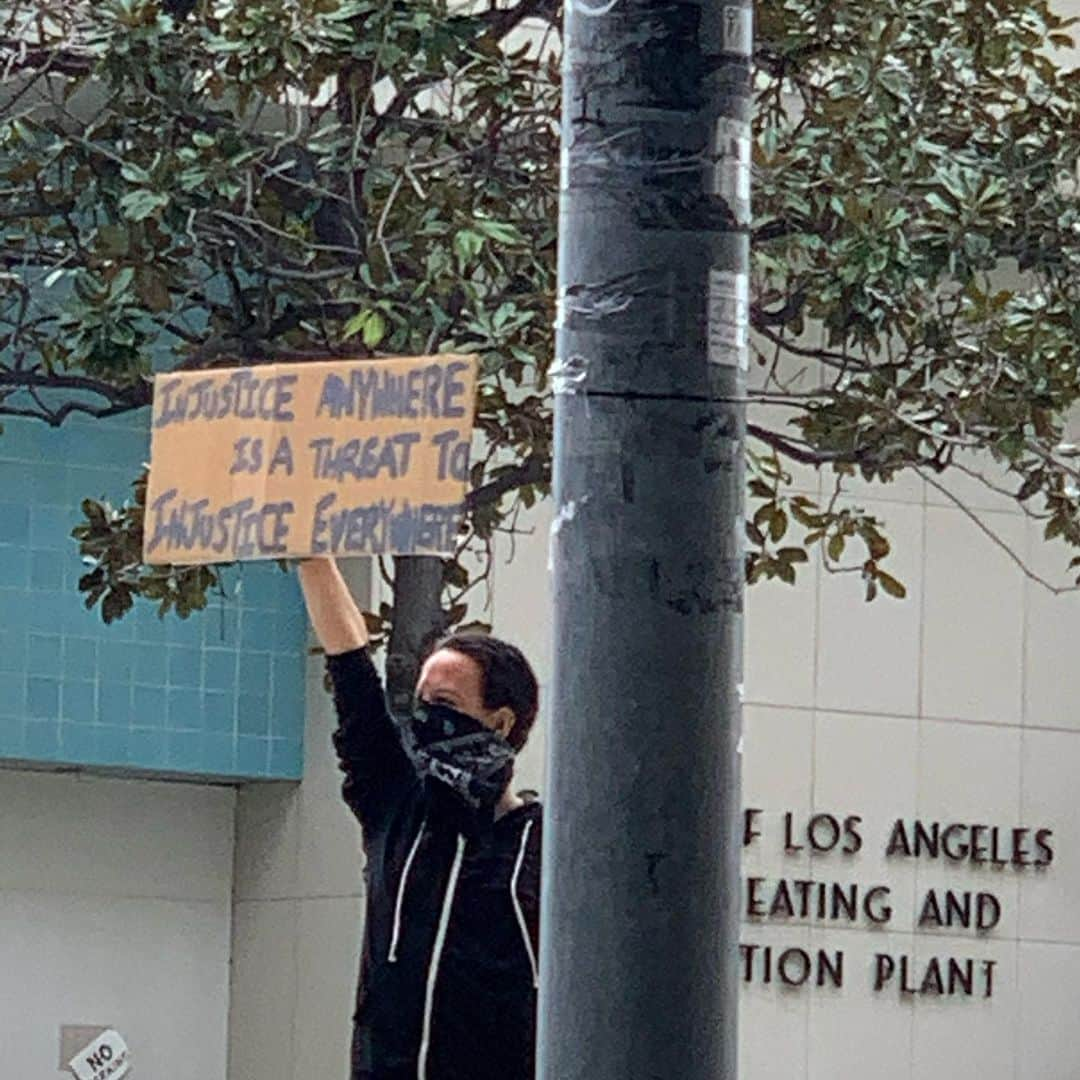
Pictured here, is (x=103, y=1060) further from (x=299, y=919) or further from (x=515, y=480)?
(x=515, y=480)

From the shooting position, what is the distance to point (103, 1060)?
1430 cm

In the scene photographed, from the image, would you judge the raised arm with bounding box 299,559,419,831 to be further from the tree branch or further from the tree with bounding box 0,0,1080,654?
the tree branch

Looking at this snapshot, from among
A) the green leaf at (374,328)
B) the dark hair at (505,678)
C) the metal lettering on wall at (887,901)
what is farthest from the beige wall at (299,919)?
the dark hair at (505,678)

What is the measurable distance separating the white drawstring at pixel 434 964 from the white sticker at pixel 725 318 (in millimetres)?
1421

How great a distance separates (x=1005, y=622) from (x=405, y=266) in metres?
6.52

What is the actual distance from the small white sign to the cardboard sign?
8.88 meters

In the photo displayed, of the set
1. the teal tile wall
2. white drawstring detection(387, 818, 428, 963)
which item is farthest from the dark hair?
the teal tile wall

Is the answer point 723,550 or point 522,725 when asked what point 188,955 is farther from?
point 723,550

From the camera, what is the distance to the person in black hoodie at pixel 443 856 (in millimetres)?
5957

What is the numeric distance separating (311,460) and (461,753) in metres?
0.91

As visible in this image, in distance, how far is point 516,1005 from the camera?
596 cm

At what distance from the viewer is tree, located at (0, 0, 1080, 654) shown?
9.23 m

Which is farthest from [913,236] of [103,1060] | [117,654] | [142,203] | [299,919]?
[103,1060]

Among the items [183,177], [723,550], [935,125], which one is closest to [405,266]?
[183,177]
